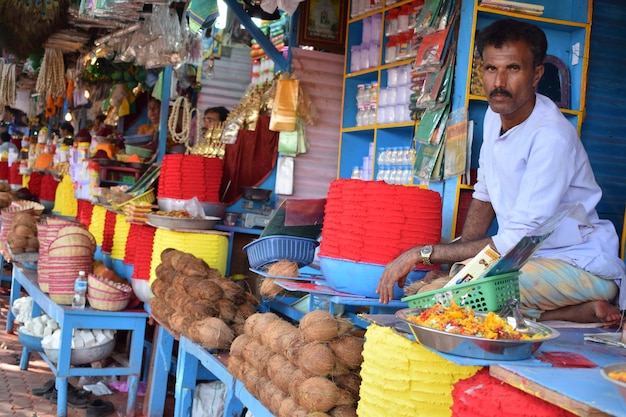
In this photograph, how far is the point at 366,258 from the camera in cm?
285

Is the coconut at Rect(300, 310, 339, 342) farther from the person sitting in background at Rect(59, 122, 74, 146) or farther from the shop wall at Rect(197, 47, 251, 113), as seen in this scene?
the person sitting in background at Rect(59, 122, 74, 146)

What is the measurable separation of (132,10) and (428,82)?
3325 millimetres

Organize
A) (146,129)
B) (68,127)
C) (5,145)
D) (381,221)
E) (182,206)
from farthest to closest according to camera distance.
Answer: (5,145), (68,127), (146,129), (182,206), (381,221)

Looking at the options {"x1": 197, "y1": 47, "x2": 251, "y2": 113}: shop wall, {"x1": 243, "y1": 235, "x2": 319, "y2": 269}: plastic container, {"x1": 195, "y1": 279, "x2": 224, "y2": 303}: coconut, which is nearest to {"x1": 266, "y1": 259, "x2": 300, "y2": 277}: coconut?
{"x1": 243, "y1": 235, "x2": 319, "y2": 269}: plastic container

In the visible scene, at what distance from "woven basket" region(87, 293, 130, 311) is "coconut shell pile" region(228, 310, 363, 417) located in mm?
2287

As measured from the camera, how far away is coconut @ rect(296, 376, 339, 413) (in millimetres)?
2520

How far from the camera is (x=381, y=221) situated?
2.86 m

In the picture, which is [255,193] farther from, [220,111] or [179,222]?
[220,111]

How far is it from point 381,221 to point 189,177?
2787mm

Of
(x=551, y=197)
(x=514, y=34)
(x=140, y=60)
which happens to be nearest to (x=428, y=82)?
(x=514, y=34)

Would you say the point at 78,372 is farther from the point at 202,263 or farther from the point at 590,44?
the point at 590,44

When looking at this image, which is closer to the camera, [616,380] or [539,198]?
[616,380]

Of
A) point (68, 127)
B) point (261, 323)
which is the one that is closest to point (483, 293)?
point (261, 323)

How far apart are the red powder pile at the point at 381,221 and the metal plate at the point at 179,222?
2135 millimetres
